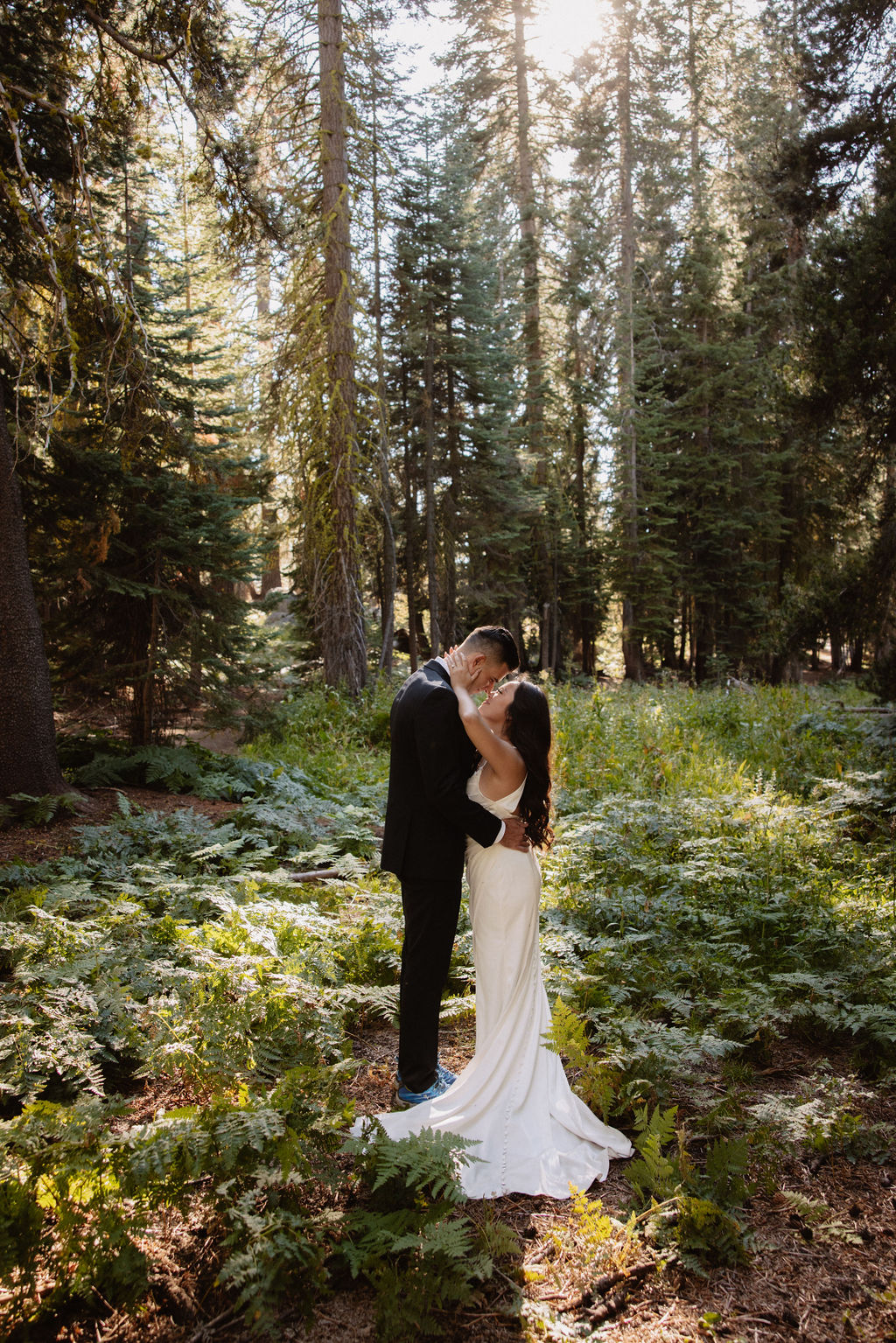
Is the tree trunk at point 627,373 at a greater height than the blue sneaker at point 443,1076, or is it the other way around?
the tree trunk at point 627,373

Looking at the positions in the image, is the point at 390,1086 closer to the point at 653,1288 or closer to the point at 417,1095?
the point at 417,1095

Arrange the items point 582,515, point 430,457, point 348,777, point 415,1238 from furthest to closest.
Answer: point 582,515, point 430,457, point 348,777, point 415,1238

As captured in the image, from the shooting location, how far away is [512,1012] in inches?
149

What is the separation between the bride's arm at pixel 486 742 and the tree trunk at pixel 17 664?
5.38 meters

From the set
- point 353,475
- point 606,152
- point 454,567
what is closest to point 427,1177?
point 353,475

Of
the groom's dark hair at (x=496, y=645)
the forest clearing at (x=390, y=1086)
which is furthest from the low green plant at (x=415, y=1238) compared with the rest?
the groom's dark hair at (x=496, y=645)

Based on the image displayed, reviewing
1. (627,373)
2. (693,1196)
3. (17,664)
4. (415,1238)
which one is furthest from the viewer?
(627,373)

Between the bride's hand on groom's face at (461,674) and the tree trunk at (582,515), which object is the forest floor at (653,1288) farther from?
the tree trunk at (582,515)

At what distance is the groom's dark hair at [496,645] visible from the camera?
3979 millimetres

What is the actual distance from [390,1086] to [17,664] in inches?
219

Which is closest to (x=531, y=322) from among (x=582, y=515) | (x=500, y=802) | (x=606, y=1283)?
(x=582, y=515)

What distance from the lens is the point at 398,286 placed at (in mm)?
20812

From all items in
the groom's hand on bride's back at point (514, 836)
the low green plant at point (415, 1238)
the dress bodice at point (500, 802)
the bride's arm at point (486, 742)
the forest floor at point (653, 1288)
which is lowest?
the forest floor at point (653, 1288)

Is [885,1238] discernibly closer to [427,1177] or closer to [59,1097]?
[427,1177]
